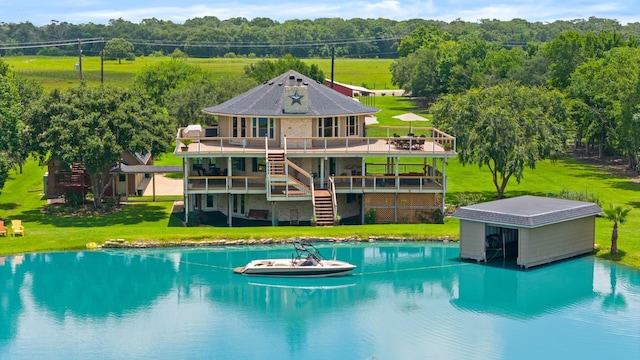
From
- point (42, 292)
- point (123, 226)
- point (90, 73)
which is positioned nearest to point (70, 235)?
point (123, 226)

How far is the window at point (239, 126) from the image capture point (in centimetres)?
5488

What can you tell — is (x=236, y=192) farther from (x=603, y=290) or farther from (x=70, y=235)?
(x=603, y=290)

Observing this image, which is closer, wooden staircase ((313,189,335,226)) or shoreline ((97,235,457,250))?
shoreline ((97,235,457,250))

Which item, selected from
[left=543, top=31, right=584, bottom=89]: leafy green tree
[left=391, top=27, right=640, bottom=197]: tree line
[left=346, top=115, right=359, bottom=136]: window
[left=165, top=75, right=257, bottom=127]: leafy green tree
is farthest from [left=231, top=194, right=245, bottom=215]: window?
[left=543, top=31, right=584, bottom=89]: leafy green tree

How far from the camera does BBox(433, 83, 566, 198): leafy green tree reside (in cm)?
5422

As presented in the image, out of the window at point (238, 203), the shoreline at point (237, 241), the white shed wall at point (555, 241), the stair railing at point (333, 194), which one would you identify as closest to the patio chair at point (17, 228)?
the shoreline at point (237, 241)

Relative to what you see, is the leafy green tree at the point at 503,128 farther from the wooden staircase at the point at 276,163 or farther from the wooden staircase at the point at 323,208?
the wooden staircase at the point at 276,163

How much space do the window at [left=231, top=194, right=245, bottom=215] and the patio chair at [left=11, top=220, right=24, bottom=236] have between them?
37.7 ft

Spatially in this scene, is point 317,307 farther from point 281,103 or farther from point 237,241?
point 281,103

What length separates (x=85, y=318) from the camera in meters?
36.7

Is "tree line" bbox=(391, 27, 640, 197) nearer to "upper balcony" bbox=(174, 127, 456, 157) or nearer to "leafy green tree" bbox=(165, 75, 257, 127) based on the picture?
"upper balcony" bbox=(174, 127, 456, 157)

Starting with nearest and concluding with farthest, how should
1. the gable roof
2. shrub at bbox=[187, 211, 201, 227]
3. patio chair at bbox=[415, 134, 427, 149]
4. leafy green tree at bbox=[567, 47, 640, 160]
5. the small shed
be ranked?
the small shed → shrub at bbox=[187, 211, 201, 227] → patio chair at bbox=[415, 134, 427, 149] → the gable roof → leafy green tree at bbox=[567, 47, 640, 160]

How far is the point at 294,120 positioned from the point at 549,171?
82.5 ft

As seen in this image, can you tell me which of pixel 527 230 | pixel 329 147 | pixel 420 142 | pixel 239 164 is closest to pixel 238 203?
pixel 239 164
